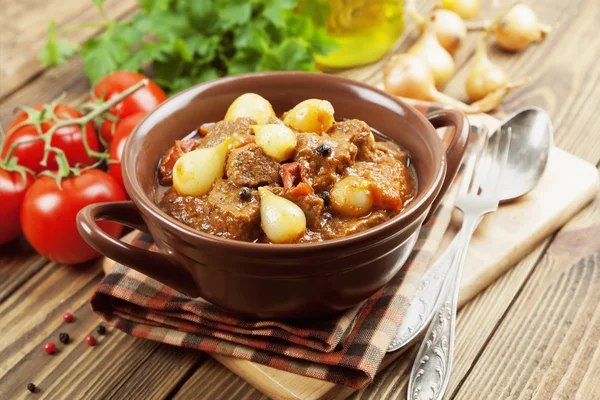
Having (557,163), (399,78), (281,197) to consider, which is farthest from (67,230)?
(557,163)

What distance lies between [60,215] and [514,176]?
1418 millimetres

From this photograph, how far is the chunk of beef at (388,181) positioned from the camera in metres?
1.69

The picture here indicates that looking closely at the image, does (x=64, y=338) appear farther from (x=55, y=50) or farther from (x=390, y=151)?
(x=55, y=50)

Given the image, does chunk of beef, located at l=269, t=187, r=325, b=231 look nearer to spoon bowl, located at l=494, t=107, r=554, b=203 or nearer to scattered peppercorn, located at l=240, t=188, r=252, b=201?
scattered peppercorn, located at l=240, t=188, r=252, b=201

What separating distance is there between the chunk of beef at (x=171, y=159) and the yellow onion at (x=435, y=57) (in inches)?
47.3

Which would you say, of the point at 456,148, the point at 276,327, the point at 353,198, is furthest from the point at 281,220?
the point at 456,148

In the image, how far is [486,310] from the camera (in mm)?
1976

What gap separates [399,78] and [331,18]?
51cm

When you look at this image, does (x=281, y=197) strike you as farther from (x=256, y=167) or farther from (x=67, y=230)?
(x=67, y=230)

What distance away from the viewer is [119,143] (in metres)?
2.45

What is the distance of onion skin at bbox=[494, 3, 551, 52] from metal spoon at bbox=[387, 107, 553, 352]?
0.73m

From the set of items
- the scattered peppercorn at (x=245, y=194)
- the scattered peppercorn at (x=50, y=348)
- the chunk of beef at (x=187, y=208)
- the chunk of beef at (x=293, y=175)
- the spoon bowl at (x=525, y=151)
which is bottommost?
the scattered peppercorn at (x=50, y=348)

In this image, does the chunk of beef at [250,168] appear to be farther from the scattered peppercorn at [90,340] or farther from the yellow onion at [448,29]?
the yellow onion at [448,29]

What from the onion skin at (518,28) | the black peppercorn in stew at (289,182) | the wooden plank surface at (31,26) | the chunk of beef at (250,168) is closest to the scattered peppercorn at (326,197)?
the black peppercorn in stew at (289,182)
